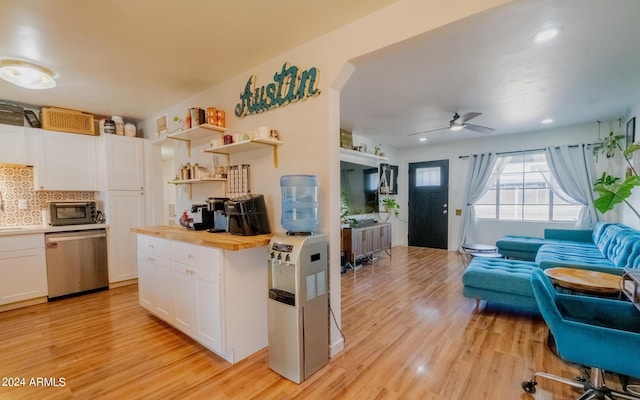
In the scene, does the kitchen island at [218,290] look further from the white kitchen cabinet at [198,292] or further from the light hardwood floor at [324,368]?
the light hardwood floor at [324,368]

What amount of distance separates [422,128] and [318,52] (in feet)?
11.5

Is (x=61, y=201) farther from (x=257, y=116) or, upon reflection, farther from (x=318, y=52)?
(x=318, y=52)

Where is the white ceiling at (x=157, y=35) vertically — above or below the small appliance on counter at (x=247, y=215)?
above

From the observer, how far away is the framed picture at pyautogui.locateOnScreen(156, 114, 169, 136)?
3.86 metres

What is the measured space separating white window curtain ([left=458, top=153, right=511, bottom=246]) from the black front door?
1.46 ft

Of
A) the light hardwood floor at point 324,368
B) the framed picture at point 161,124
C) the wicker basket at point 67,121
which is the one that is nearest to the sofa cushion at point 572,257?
the light hardwood floor at point 324,368

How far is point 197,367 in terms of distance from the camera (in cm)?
208

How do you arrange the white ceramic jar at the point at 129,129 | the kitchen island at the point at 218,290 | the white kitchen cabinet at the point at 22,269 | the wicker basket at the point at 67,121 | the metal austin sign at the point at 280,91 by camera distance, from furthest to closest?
the white ceramic jar at the point at 129,129 → the wicker basket at the point at 67,121 → the white kitchen cabinet at the point at 22,269 → the metal austin sign at the point at 280,91 → the kitchen island at the point at 218,290

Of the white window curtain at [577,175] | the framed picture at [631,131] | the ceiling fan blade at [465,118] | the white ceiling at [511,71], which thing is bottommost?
the white window curtain at [577,175]

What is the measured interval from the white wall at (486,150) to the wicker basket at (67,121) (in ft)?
20.9

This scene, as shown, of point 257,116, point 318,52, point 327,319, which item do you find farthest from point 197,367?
point 318,52

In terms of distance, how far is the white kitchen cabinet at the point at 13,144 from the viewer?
3.27m

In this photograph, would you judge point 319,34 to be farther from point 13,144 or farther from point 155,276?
point 13,144

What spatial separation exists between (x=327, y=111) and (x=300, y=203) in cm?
76
